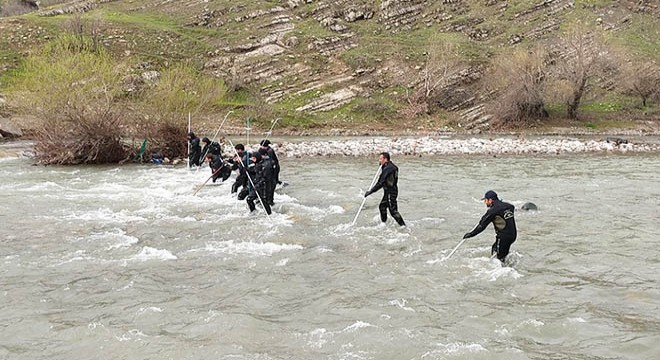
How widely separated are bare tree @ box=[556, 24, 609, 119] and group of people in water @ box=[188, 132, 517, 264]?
39308 mm

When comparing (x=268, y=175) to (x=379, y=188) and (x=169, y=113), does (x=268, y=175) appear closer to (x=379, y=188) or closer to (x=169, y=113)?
(x=379, y=188)

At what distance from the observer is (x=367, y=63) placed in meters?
63.2

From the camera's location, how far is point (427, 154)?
3738cm

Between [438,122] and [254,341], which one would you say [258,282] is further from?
[438,122]

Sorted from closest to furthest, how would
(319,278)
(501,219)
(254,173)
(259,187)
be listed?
(319,278) < (501,219) < (259,187) < (254,173)

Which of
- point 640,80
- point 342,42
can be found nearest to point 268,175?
point 640,80

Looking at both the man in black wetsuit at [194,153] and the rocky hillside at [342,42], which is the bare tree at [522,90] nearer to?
the rocky hillside at [342,42]

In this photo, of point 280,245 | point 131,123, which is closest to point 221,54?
point 131,123

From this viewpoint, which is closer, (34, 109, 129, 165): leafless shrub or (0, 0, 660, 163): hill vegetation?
(34, 109, 129, 165): leafless shrub

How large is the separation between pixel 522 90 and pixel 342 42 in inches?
939

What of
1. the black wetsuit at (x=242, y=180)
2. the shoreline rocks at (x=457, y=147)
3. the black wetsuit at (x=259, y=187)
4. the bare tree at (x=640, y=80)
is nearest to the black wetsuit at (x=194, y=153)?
the black wetsuit at (x=242, y=180)

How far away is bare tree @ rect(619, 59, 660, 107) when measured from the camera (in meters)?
57.0

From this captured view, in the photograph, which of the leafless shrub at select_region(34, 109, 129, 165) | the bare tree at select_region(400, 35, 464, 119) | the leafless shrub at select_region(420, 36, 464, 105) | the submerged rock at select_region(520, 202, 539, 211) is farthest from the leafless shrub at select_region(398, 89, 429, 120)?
the submerged rock at select_region(520, 202, 539, 211)

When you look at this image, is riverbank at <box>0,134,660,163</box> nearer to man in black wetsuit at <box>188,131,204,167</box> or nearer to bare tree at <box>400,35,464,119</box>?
man in black wetsuit at <box>188,131,204,167</box>
